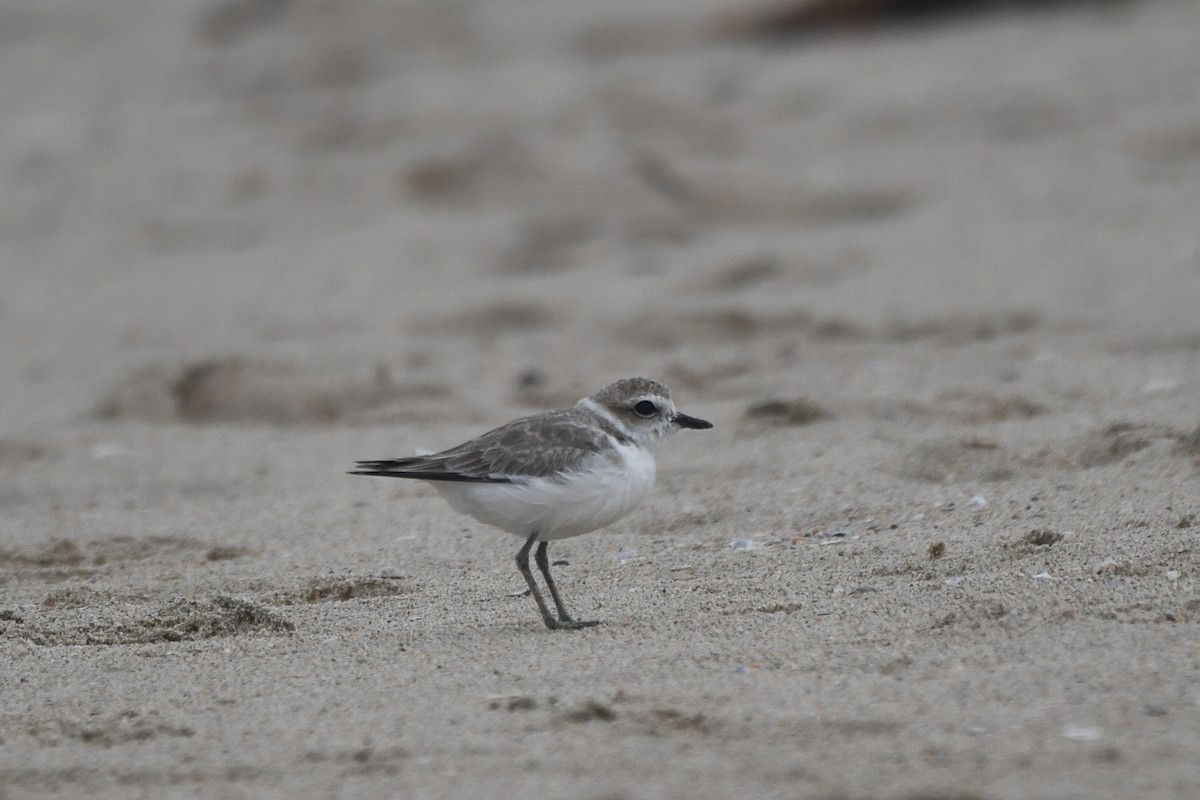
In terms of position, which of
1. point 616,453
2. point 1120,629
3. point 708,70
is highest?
point 708,70

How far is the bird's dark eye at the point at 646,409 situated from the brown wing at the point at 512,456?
23 centimetres

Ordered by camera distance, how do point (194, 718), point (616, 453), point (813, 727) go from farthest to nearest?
point (616, 453) < point (194, 718) < point (813, 727)

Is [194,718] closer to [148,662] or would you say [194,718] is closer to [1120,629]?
[148,662]

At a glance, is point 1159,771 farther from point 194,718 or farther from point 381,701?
point 194,718

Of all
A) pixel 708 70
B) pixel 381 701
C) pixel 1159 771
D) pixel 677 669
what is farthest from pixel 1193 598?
pixel 708 70

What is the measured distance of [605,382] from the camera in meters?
7.46

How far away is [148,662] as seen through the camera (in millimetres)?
4344

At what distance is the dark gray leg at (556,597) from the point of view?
4.59 meters

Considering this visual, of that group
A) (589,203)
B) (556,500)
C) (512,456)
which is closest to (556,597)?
(556,500)

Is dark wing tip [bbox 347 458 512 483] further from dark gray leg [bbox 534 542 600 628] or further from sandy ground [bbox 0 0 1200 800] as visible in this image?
sandy ground [bbox 0 0 1200 800]

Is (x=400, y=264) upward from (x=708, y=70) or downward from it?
downward

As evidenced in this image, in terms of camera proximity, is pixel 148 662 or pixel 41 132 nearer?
pixel 148 662

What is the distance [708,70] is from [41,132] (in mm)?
6082

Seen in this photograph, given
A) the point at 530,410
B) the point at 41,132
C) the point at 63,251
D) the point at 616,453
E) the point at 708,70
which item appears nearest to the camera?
the point at 616,453
